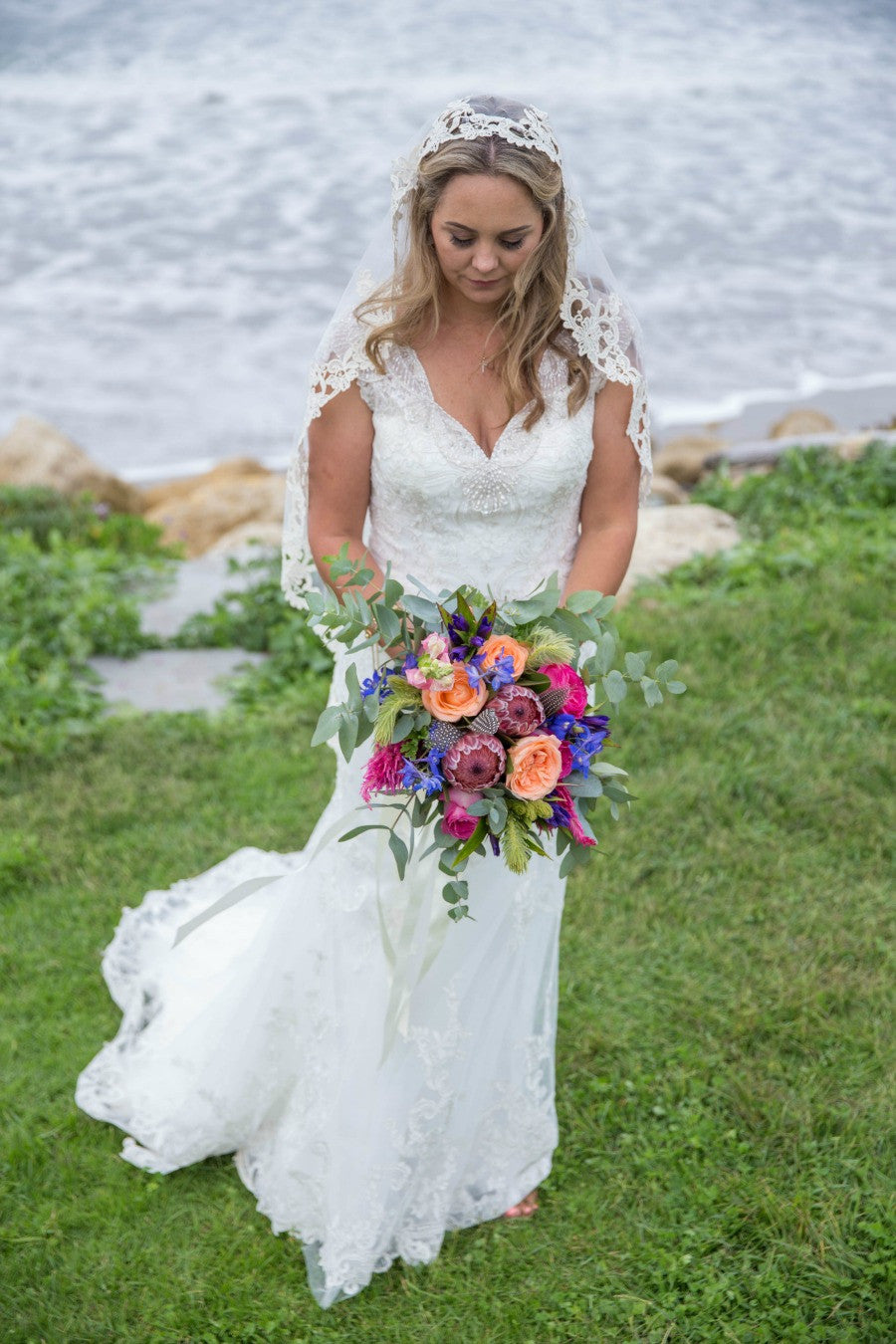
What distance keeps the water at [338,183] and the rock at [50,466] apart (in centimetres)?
197

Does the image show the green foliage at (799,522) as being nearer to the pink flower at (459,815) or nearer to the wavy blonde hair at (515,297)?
the wavy blonde hair at (515,297)

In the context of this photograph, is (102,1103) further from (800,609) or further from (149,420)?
(149,420)

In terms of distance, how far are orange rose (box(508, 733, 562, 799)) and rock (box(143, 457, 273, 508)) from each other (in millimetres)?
7255

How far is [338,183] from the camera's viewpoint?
17812mm

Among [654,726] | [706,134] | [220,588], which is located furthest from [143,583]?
[706,134]

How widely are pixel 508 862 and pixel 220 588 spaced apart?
14.7 feet

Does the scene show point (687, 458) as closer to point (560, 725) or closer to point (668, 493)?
point (668, 493)

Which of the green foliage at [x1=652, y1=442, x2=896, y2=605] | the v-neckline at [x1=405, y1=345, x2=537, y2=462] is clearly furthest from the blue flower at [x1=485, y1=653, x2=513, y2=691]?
the green foliage at [x1=652, y1=442, x2=896, y2=605]

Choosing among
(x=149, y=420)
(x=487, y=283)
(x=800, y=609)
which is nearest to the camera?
(x=487, y=283)

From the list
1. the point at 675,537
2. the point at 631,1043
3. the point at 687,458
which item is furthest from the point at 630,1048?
the point at 687,458

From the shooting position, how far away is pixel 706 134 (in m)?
20.6

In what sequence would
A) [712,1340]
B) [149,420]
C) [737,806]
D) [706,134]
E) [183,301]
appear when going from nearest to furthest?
[712,1340] < [737,806] < [149,420] < [183,301] < [706,134]

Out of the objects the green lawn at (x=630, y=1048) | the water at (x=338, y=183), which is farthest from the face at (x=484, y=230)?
the water at (x=338, y=183)

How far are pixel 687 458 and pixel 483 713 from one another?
7.37m
